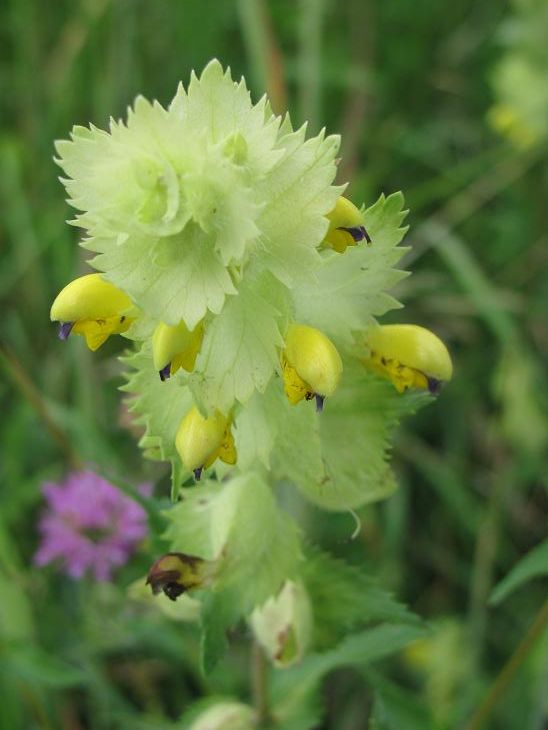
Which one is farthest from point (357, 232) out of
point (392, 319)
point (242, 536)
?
point (392, 319)

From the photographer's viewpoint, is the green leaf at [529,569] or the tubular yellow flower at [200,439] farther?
the green leaf at [529,569]

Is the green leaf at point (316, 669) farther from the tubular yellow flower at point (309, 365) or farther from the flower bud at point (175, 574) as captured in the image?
the tubular yellow flower at point (309, 365)

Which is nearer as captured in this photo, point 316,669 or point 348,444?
point 348,444

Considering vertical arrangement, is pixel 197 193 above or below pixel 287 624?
above

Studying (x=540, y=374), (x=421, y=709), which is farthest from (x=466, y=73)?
(x=421, y=709)

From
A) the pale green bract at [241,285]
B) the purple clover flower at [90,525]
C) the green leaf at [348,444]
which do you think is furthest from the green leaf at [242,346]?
the purple clover flower at [90,525]

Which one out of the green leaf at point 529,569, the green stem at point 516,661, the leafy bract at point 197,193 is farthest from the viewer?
the green stem at point 516,661

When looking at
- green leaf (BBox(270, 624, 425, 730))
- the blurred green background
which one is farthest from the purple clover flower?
green leaf (BBox(270, 624, 425, 730))

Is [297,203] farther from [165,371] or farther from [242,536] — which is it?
[242,536]
